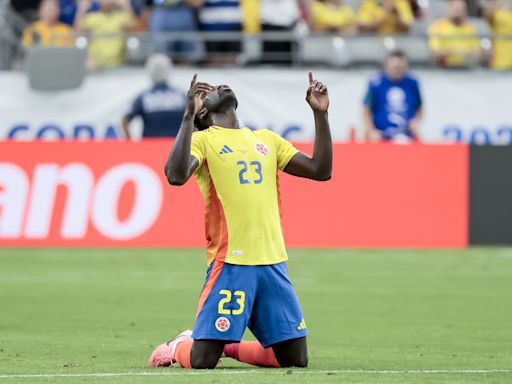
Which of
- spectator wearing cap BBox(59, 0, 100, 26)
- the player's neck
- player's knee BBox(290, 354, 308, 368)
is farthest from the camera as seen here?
spectator wearing cap BBox(59, 0, 100, 26)

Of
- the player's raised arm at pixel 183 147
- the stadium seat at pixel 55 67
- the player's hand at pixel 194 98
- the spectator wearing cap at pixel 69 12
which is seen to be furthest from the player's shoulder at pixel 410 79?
the player's raised arm at pixel 183 147

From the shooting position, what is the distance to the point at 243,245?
Answer: 8797 mm

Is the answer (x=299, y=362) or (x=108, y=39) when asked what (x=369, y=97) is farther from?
(x=299, y=362)

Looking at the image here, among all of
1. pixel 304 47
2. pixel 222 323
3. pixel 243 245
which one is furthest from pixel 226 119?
pixel 304 47

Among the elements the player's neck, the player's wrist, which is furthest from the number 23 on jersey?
the player's wrist

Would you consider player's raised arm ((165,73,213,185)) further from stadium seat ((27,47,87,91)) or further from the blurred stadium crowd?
the blurred stadium crowd

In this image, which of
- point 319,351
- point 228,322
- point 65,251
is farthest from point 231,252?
point 65,251

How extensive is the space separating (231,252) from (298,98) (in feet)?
47.2

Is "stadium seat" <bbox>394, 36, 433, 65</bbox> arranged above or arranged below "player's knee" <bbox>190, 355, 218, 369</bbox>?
above

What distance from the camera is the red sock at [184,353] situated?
8.81m

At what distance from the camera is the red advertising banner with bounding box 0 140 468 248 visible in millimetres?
19297

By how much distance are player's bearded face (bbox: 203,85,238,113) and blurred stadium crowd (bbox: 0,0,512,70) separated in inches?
544

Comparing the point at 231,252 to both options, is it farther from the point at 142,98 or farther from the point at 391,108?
the point at 391,108

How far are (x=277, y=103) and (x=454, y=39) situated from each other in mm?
3156
